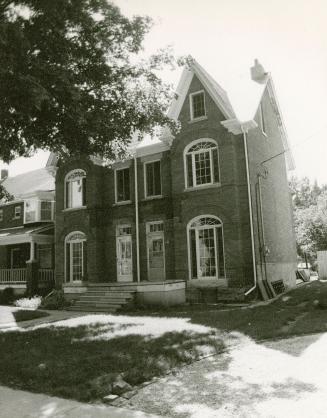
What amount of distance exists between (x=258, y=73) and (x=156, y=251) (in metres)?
11.4

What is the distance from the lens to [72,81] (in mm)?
10594

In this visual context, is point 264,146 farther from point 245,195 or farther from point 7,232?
point 7,232

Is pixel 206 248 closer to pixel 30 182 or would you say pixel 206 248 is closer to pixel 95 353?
pixel 95 353

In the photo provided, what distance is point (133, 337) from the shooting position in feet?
32.4

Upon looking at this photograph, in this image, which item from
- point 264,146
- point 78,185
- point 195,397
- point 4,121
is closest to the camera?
point 195,397

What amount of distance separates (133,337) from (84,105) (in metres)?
6.53

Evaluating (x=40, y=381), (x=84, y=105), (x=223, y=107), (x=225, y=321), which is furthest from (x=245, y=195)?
(x=40, y=381)

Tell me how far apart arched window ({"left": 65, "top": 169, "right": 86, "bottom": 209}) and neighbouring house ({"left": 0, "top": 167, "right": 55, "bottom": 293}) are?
1921mm

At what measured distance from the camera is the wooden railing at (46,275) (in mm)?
23250

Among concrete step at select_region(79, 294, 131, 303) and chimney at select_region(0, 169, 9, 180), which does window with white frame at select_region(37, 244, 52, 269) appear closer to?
concrete step at select_region(79, 294, 131, 303)

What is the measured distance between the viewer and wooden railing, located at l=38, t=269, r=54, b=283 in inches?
915

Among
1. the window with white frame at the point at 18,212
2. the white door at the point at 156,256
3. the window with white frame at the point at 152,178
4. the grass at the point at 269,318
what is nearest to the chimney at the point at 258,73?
the window with white frame at the point at 152,178

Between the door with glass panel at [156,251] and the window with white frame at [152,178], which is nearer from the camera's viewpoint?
the door with glass panel at [156,251]

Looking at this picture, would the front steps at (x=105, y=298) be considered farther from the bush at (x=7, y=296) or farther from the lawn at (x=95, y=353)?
the bush at (x=7, y=296)
